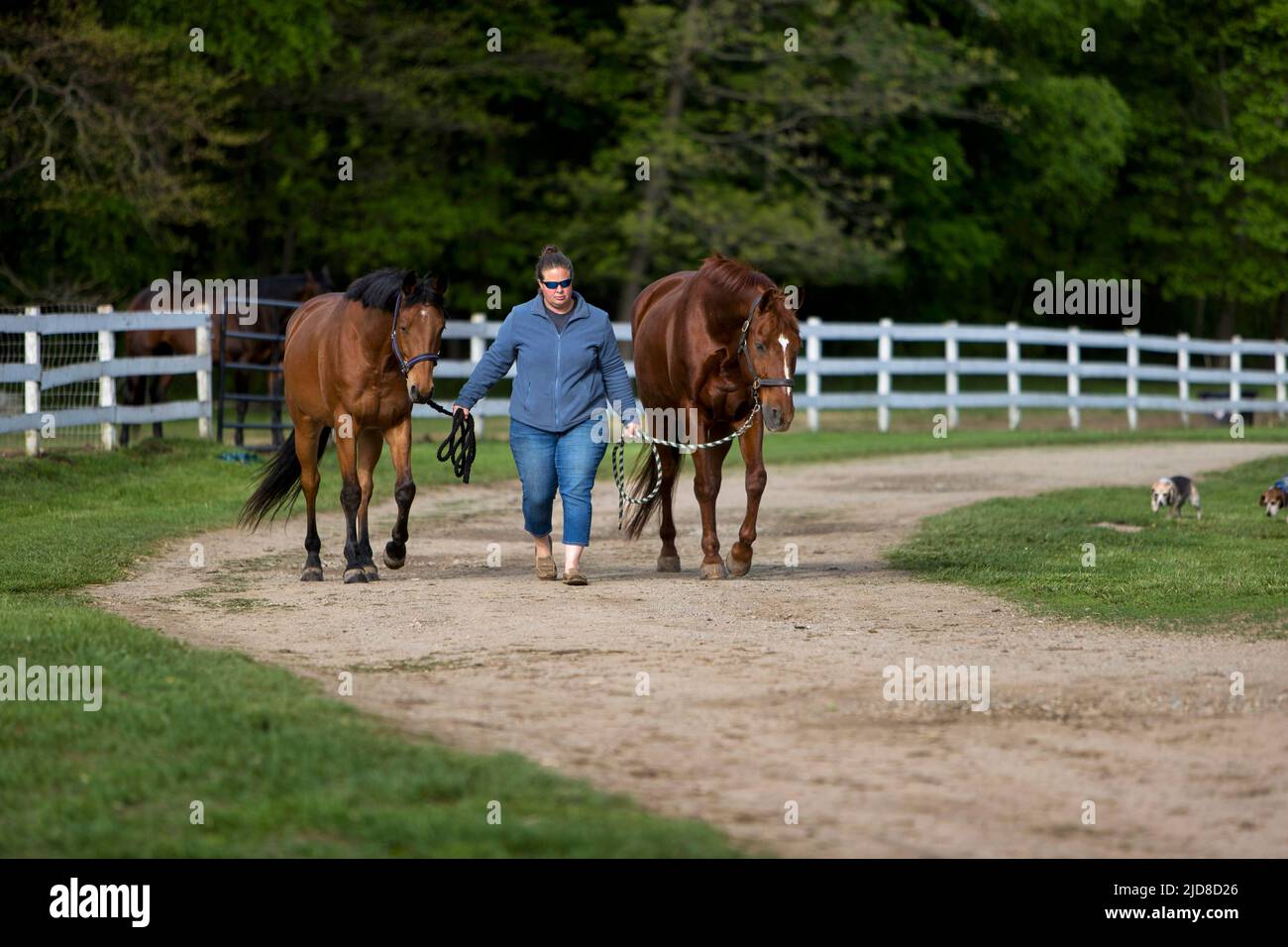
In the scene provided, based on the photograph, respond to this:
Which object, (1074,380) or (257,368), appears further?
(1074,380)

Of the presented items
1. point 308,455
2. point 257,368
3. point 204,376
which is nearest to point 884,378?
point 257,368

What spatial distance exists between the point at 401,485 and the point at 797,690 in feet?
15.2

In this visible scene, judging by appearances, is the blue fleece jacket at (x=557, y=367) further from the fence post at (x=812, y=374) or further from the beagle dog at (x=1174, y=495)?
the fence post at (x=812, y=374)

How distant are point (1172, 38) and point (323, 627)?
135ft

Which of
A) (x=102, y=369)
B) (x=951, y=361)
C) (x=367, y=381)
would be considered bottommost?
(x=367, y=381)

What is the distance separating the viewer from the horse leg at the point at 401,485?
38.0 ft

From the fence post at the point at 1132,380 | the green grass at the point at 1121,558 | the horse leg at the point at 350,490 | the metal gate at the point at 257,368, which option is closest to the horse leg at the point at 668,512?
the green grass at the point at 1121,558

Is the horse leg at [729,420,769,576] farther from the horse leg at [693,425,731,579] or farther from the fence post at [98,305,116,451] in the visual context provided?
the fence post at [98,305,116,451]

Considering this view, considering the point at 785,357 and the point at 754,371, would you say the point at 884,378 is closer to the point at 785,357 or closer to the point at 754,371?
the point at 754,371

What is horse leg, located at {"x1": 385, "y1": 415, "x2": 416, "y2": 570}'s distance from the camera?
38.0ft

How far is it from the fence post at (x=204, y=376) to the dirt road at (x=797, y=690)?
749cm

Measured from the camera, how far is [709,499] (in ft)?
38.9

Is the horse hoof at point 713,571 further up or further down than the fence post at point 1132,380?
further down
